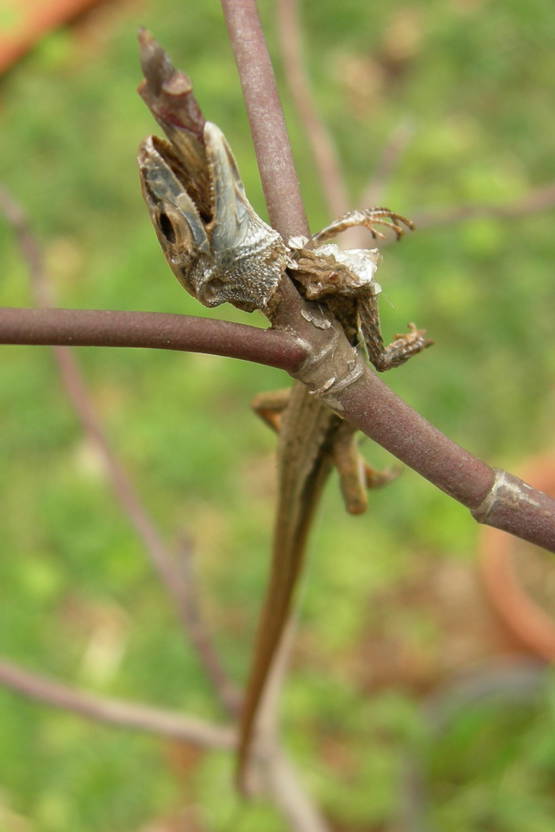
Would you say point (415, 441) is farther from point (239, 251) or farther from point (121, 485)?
point (121, 485)

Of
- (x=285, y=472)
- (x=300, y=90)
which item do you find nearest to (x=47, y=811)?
(x=300, y=90)

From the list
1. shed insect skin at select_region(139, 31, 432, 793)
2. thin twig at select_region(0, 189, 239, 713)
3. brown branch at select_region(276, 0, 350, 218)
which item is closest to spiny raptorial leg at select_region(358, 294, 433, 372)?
shed insect skin at select_region(139, 31, 432, 793)

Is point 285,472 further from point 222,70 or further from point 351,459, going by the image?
point 222,70

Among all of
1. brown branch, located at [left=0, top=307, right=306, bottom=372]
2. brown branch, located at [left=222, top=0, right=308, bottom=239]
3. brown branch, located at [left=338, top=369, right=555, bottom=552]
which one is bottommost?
brown branch, located at [left=338, top=369, right=555, bottom=552]

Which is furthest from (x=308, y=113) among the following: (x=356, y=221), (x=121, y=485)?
(x=356, y=221)

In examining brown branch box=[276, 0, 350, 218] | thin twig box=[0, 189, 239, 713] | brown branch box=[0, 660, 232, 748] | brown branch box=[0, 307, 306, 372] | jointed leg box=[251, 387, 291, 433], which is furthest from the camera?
brown branch box=[276, 0, 350, 218]

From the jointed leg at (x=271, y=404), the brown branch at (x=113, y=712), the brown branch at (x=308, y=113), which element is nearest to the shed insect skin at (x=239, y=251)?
the jointed leg at (x=271, y=404)

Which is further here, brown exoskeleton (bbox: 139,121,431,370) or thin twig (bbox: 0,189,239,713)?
thin twig (bbox: 0,189,239,713)

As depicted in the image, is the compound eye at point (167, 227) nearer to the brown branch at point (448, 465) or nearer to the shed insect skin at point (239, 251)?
the shed insect skin at point (239, 251)

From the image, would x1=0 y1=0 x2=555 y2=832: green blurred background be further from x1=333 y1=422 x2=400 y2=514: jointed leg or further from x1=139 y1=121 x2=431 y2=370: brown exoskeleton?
x1=139 y1=121 x2=431 y2=370: brown exoskeleton
